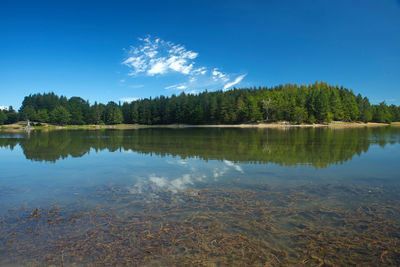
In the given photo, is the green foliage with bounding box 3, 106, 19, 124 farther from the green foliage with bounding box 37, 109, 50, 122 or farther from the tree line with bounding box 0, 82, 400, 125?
the green foliage with bounding box 37, 109, 50, 122

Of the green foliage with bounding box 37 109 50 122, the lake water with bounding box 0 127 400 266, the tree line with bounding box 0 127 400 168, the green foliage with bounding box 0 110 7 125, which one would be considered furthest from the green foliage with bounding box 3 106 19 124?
the lake water with bounding box 0 127 400 266

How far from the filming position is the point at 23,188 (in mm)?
9102

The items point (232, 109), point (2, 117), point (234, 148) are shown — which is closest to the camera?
point (234, 148)

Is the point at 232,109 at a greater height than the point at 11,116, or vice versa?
the point at 232,109

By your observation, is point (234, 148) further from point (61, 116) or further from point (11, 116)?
point (11, 116)

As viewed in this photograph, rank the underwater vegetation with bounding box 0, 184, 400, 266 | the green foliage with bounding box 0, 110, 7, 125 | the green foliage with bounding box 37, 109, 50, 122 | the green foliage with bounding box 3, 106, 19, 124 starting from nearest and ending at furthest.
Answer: the underwater vegetation with bounding box 0, 184, 400, 266 → the green foliage with bounding box 0, 110, 7, 125 → the green foliage with bounding box 37, 109, 50, 122 → the green foliage with bounding box 3, 106, 19, 124

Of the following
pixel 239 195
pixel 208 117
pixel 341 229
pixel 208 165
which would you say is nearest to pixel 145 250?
pixel 239 195

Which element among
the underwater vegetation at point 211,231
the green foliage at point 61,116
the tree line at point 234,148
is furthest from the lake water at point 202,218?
the green foliage at point 61,116

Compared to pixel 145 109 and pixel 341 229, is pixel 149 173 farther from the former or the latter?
pixel 145 109

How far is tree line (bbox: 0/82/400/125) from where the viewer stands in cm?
9962

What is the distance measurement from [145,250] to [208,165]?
851 cm

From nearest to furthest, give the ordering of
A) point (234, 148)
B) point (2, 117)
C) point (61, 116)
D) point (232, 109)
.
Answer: point (234, 148), point (232, 109), point (61, 116), point (2, 117)

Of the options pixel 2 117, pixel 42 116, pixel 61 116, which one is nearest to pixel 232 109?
pixel 61 116

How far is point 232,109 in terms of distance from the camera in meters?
109
